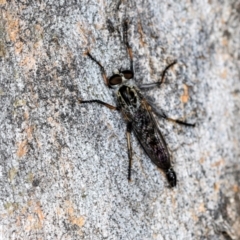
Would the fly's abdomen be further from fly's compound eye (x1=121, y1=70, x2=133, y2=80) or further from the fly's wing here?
fly's compound eye (x1=121, y1=70, x2=133, y2=80)

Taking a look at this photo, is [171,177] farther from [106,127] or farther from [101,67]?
[101,67]

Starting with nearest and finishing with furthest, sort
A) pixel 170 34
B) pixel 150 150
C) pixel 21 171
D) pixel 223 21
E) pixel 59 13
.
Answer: pixel 21 171 < pixel 59 13 < pixel 150 150 < pixel 170 34 < pixel 223 21

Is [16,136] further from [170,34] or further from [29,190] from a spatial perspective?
[170,34]

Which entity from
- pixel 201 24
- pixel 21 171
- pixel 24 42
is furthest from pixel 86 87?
pixel 201 24


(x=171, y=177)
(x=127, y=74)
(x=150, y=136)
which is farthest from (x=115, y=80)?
(x=171, y=177)

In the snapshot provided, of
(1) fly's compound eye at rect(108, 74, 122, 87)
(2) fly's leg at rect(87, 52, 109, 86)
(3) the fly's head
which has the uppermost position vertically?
(2) fly's leg at rect(87, 52, 109, 86)

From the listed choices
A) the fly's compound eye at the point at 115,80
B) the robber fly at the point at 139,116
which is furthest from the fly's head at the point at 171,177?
the fly's compound eye at the point at 115,80

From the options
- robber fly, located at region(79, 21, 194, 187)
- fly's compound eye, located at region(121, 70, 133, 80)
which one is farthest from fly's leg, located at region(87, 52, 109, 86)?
fly's compound eye, located at region(121, 70, 133, 80)
